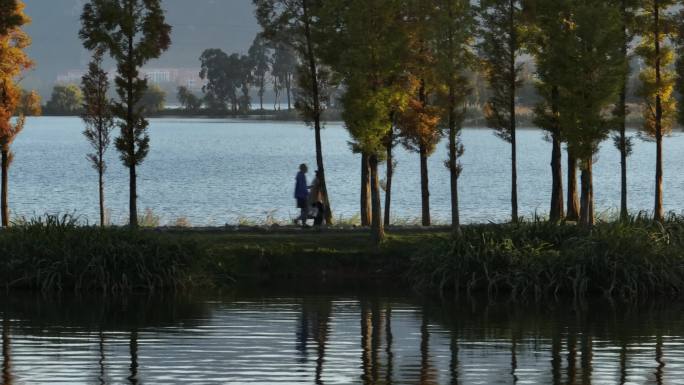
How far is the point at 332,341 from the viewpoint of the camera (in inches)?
923

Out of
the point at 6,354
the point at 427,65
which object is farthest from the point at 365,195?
the point at 6,354

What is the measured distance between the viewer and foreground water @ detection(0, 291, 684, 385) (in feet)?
65.2

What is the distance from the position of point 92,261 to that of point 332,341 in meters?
9.00

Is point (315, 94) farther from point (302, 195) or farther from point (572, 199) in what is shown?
point (572, 199)

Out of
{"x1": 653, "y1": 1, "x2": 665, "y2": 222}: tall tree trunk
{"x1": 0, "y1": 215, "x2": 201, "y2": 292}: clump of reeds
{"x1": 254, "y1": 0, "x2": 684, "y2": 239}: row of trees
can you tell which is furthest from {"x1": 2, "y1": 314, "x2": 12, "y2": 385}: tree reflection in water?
{"x1": 653, "y1": 1, "x2": 665, "y2": 222}: tall tree trunk

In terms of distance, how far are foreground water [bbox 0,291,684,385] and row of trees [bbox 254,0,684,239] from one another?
699 cm

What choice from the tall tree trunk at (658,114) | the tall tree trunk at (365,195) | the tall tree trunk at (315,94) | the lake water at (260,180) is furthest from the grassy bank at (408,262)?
the tall tree trunk at (365,195)

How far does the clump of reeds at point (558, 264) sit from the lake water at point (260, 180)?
7.04m

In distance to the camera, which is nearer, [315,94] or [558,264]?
[558,264]

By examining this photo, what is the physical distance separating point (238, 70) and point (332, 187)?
117 m

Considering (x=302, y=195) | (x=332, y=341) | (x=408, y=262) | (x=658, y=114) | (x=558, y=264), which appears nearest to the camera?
(x=332, y=341)

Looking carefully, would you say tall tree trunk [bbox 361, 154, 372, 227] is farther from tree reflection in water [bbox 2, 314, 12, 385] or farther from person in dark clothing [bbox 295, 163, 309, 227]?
tree reflection in water [bbox 2, 314, 12, 385]

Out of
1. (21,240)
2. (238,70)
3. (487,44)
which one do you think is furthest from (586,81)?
(238,70)

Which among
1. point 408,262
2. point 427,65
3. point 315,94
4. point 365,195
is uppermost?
point 427,65
